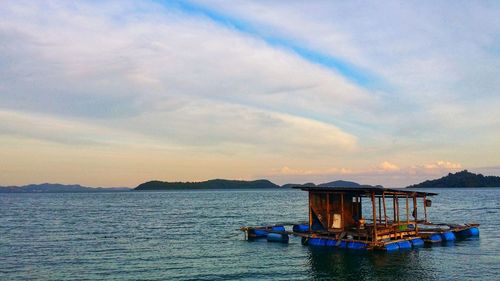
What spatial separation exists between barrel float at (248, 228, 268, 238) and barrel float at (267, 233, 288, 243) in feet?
5.11

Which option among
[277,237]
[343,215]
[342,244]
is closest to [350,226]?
[343,215]

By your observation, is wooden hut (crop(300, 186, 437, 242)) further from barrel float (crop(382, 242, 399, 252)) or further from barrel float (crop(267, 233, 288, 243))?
barrel float (crop(267, 233, 288, 243))

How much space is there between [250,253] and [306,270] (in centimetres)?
817

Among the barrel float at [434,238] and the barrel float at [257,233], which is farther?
the barrel float at [257,233]

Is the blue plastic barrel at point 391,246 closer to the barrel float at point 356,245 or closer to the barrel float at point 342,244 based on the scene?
the barrel float at point 356,245

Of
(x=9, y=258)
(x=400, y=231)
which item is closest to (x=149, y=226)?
(x=9, y=258)

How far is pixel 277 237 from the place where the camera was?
4606cm

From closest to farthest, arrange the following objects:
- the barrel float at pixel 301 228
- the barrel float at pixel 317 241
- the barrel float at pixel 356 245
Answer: the barrel float at pixel 356 245, the barrel float at pixel 317 241, the barrel float at pixel 301 228

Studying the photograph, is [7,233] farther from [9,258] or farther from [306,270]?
[306,270]

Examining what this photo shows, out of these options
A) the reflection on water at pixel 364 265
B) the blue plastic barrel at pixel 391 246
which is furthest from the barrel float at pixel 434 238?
the blue plastic barrel at pixel 391 246

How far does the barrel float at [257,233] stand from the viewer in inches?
1896

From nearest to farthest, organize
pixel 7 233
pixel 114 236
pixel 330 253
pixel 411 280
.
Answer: pixel 411 280 → pixel 330 253 → pixel 114 236 → pixel 7 233

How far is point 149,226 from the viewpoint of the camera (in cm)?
6588

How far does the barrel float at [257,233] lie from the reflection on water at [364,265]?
8245 mm
